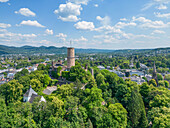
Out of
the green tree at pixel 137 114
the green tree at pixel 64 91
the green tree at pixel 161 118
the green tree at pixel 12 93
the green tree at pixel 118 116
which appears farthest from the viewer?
the green tree at pixel 12 93

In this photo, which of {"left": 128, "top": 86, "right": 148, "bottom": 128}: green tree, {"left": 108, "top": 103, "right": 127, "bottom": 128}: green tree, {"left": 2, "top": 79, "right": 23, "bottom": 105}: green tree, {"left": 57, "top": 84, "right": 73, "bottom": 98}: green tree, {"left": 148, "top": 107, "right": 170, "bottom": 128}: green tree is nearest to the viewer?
{"left": 148, "top": 107, "right": 170, "bottom": 128}: green tree

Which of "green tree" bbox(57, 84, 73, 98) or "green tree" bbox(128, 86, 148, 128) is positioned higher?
"green tree" bbox(57, 84, 73, 98)

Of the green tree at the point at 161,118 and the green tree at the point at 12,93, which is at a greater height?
the green tree at the point at 12,93

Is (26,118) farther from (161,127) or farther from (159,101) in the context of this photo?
(159,101)

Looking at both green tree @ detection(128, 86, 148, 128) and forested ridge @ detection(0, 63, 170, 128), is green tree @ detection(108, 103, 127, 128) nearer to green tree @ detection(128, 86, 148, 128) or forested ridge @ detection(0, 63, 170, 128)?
forested ridge @ detection(0, 63, 170, 128)

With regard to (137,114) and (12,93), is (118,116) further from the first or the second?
(12,93)

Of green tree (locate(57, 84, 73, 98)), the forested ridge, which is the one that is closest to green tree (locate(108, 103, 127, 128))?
the forested ridge

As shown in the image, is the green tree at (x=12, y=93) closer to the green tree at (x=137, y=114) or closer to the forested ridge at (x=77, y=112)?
the forested ridge at (x=77, y=112)

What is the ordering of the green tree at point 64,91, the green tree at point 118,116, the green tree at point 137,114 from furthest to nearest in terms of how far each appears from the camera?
the green tree at point 64,91 < the green tree at point 137,114 < the green tree at point 118,116

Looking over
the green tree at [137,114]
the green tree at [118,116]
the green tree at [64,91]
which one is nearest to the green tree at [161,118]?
the green tree at [137,114]

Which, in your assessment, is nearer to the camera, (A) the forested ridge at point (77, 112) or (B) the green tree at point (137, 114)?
(A) the forested ridge at point (77, 112)

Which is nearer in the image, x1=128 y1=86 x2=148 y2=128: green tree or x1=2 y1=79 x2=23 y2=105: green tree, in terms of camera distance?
x1=128 y1=86 x2=148 y2=128: green tree
